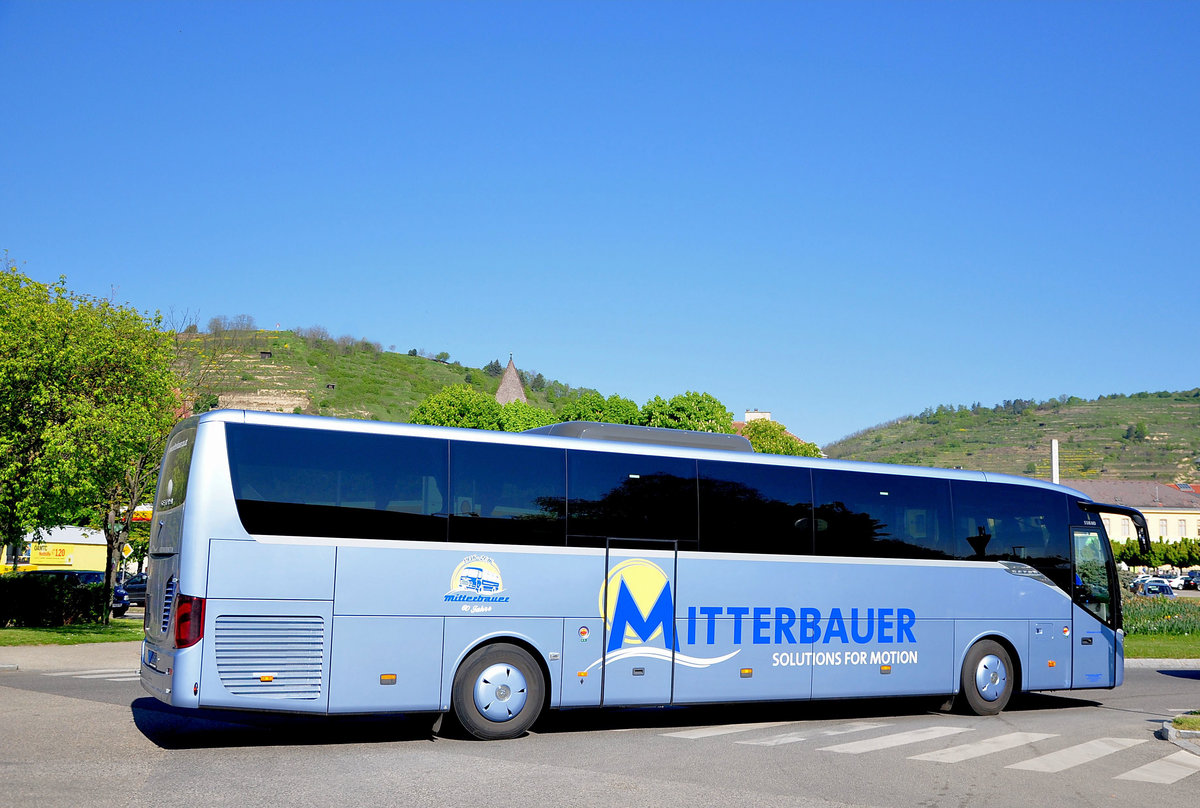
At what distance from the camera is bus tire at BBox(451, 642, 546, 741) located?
37.2ft

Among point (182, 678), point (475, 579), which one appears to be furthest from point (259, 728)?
point (475, 579)

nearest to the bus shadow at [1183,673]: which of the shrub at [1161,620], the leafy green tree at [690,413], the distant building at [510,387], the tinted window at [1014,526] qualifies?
the shrub at [1161,620]

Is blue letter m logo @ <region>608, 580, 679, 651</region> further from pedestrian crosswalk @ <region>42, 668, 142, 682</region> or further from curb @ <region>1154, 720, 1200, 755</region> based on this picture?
pedestrian crosswalk @ <region>42, 668, 142, 682</region>

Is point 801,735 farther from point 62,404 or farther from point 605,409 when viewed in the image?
point 605,409

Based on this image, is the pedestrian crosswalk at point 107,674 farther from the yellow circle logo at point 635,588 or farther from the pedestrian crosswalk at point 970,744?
the pedestrian crosswalk at point 970,744

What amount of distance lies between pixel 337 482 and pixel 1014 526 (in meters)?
9.68

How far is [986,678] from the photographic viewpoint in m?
14.9

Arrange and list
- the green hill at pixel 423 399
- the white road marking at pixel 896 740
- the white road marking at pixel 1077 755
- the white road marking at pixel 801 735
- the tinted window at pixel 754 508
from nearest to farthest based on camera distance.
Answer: the white road marking at pixel 1077 755 → the white road marking at pixel 896 740 → the white road marking at pixel 801 735 → the tinted window at pixel 754 508 → the green hill at pixel 423 399

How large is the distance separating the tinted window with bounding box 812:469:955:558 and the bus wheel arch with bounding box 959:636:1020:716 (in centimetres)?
149

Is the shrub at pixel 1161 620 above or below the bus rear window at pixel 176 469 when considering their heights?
below

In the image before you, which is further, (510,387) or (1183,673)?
(510,387)

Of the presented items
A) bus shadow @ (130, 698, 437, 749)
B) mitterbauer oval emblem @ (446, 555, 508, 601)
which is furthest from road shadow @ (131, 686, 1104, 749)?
mitterbauer oval emblem @ (446, 555, 508, 601)

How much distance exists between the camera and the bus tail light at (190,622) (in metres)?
10.1

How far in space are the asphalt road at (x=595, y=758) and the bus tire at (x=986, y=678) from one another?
0.39 metres
